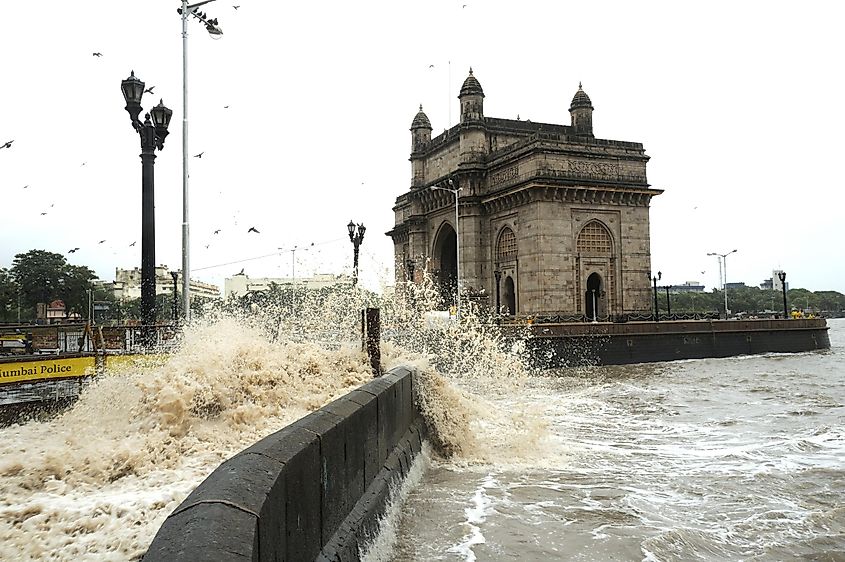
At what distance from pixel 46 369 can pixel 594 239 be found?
35.6 m

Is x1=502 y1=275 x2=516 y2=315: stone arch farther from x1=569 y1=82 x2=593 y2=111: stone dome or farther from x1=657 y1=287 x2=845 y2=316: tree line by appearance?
x1=657 y1=287 x2=845 y2=316: tree line

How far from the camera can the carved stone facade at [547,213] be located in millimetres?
40094

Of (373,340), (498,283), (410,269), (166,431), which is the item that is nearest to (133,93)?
(373,340)

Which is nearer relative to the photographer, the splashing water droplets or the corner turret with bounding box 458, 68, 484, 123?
the splashing water droplets

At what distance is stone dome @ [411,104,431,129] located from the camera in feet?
177

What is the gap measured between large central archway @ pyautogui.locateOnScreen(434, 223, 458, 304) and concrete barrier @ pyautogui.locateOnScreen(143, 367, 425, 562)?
43.0 metres

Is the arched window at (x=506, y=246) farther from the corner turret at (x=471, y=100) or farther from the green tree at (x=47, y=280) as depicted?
the green tree at (x=47, y=280)

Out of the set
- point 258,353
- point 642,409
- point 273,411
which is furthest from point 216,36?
point 642,409

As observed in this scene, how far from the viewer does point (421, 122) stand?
54125mm

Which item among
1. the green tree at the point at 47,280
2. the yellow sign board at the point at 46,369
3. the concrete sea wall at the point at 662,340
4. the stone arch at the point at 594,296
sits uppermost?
the green tree at the point at 47,280

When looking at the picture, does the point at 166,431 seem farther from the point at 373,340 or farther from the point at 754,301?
the point at 754,301

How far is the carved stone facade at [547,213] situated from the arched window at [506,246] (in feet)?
0.21

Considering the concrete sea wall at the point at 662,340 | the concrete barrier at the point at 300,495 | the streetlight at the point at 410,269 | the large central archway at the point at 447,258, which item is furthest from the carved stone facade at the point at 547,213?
the concrete barrier at the point at 300,495

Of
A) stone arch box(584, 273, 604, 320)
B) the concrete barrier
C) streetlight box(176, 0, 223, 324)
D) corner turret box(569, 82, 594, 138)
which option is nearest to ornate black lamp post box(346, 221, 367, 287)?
streetlight box(176, 0, 223, 324)
